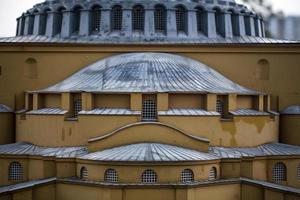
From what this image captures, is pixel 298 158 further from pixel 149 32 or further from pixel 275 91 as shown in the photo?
pixel 149 32

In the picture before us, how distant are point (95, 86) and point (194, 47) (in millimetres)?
7935

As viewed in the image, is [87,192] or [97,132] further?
[97,132]

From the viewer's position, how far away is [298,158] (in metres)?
30.8

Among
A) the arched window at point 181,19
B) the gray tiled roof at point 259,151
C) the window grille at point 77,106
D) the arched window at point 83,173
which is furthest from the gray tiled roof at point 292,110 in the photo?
the arched window at point 83,173

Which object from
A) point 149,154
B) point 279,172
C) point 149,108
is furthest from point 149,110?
point 279,172

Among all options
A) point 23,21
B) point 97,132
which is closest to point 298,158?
point 97,132

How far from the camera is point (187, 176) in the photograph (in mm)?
26281

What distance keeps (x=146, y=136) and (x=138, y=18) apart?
12418 mm

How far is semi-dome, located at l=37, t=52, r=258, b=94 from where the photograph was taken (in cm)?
3028

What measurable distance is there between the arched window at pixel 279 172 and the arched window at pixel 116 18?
14.2 meters

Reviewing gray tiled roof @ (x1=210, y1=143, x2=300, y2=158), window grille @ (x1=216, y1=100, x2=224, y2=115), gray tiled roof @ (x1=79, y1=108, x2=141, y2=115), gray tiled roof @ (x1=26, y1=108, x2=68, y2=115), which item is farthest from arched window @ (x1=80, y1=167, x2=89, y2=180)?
window grille @ (x1=216, y1=100, x2=224, y2=115)

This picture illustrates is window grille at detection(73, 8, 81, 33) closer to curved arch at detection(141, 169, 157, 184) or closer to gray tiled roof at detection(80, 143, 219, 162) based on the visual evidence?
gray tiled roof at detection(80, 143, 219, 162)

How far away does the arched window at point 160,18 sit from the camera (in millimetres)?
37656

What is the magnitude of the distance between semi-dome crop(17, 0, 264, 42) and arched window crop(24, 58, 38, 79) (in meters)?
2.71
